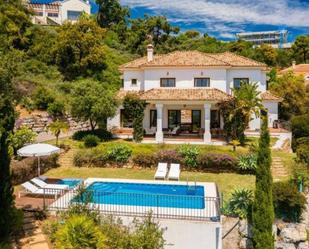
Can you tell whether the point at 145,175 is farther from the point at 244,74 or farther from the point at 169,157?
the point at 244,74

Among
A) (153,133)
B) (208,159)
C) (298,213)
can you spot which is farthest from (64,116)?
(298,213)

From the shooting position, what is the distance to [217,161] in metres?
28.8

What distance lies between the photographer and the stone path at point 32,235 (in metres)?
15.5

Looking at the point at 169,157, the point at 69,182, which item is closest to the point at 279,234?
the point at 169,157

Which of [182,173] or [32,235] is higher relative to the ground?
[182,173]

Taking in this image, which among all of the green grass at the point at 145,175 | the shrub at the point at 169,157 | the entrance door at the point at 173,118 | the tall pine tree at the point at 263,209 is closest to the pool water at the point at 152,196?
the green grass at the point at 145,175

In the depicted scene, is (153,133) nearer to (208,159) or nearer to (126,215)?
(208,159)

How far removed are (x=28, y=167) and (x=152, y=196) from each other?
10844mm

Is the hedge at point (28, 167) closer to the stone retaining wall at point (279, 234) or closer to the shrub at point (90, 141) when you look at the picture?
the shrub at point (90, 141)

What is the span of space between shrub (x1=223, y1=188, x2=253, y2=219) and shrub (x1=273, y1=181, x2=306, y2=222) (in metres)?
1.92

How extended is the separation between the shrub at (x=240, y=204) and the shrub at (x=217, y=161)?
25.8 feet

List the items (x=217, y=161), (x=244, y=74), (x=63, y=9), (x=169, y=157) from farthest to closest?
(x=63, y=9) < (x=244, y=74) < (x=169, y=157) < (x=217, y=161)

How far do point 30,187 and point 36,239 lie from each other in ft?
22.3

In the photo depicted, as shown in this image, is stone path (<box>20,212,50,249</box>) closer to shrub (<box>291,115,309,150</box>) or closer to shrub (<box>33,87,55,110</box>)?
shrub (<box>33,87,55,110</box>)
